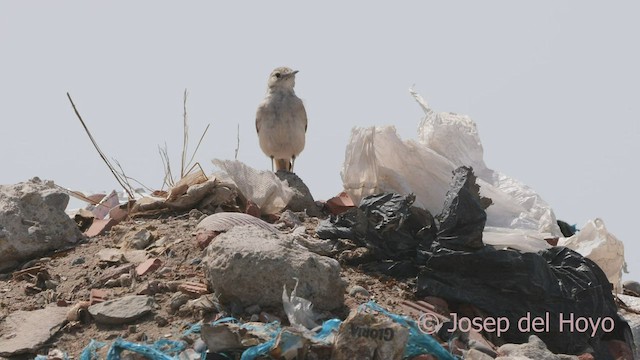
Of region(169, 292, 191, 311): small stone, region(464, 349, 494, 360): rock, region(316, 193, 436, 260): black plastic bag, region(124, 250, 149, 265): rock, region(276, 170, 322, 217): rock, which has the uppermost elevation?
region(276, 170, 322, 217): rock

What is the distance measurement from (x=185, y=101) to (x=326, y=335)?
4.38m

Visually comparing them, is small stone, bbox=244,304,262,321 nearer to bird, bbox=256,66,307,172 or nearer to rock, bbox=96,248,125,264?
rock, bbox=96,248,125,264

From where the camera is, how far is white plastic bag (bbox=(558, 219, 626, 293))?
21.0 ft

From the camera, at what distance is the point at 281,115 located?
8.80 meters

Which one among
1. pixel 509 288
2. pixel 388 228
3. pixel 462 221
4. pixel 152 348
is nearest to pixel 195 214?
pixel 388 228

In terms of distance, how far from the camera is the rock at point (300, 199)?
700 centimetres

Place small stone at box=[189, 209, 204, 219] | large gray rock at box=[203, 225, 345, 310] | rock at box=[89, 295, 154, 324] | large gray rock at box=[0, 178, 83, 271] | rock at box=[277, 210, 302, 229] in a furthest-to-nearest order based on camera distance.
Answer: small stone at box=[189, 209, 204, 219] → rock at box=[277, 210, 302, 229] → large gray rock at box=[0, 178, 83, 271] → rock at box=[89, 295, 154, 324] → large gray rock at box=[203, 225, 345, 310]

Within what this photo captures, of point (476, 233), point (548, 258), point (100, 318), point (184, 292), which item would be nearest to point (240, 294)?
point (184, 292)

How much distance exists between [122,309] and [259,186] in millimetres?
2217

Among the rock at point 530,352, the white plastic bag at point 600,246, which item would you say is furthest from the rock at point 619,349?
the rock at point 530,352

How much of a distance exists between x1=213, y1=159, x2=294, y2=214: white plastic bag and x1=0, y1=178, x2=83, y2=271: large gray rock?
126 centimetres

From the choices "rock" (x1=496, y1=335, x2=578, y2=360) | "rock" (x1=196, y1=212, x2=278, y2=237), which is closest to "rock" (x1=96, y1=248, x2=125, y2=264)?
"rock" (x1=196, y1=212, x2=278, y2=237)

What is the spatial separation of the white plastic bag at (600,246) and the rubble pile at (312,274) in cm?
1

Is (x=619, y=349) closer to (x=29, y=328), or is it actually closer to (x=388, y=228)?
(x=388, y=228)
